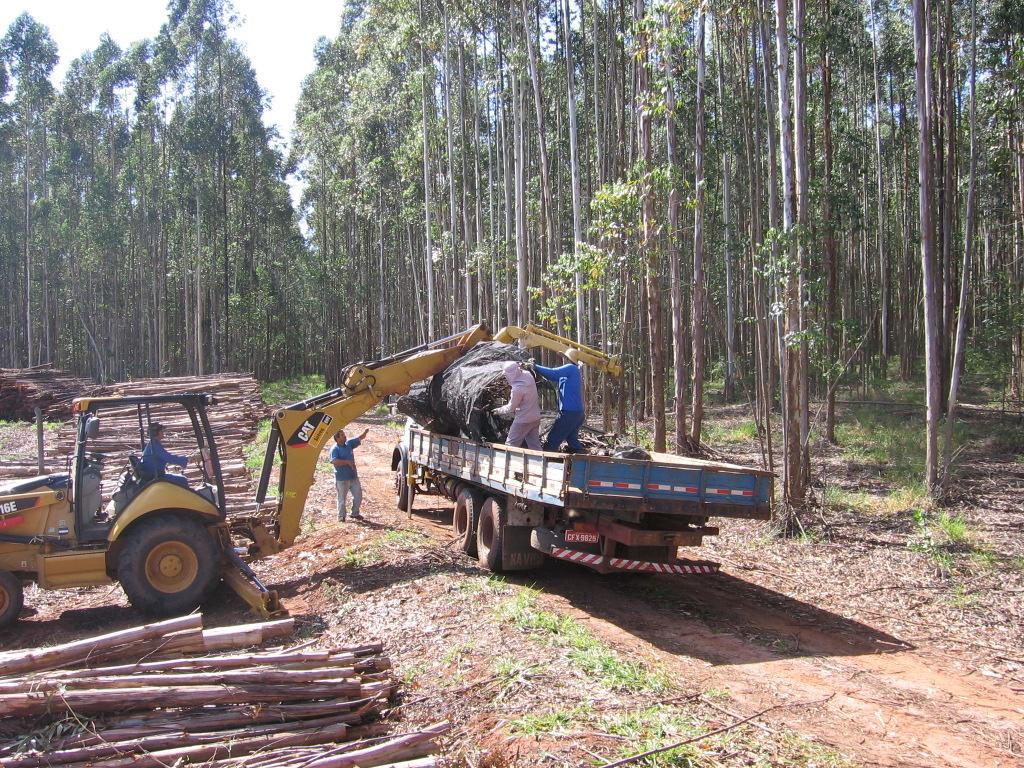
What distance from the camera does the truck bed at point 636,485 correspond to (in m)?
7.44

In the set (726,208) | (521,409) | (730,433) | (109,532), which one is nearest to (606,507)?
(521,409)

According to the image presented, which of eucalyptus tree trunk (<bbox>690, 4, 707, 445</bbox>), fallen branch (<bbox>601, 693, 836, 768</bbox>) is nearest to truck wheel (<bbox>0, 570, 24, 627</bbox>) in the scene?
fallen branch (<bbox>601, 693, 836, 768</bbox>)

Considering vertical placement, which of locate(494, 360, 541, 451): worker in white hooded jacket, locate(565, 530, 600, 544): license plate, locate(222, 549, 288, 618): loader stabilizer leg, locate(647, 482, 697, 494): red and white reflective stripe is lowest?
locate(222, 549, 288, 618): loader stabilizer leg

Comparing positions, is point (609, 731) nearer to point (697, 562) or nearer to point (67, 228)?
point (697, 562)

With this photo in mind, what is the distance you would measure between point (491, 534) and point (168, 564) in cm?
340

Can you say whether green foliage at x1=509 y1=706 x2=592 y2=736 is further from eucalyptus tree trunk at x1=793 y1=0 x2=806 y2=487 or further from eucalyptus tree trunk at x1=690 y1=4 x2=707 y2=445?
eucalyptus tree trunk at x1=690 y1=4 x2=707 y2=445

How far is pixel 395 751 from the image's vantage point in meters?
4.42

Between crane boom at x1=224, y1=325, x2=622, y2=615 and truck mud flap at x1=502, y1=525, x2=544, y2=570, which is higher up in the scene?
crane boom at x1=224, y1=325, x2=622, y2=615

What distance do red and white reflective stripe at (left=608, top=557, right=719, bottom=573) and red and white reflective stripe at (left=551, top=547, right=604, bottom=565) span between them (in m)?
0.13

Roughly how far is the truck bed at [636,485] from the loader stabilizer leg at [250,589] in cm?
259

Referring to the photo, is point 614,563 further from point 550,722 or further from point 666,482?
point 550,722

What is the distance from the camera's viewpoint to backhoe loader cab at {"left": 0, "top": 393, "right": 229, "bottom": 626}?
749cm

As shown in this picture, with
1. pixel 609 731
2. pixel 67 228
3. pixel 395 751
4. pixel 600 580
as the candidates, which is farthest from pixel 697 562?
pixel 67 228

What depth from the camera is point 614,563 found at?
7832 millimetres
